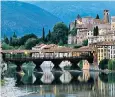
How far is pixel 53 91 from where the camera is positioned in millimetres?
48562

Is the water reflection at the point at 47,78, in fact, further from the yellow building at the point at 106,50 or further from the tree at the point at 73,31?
the tree at the point at 73,31

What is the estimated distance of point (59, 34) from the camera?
128250mm

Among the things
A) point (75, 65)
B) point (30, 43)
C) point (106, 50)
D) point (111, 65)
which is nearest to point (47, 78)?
point (111, 65)

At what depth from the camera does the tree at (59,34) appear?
126688mm

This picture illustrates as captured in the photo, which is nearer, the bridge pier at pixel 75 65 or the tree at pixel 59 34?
the bridge pier at pixel 75 65

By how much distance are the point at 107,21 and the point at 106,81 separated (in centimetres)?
7561

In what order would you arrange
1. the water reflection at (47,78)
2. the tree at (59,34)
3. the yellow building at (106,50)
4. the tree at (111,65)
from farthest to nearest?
the tree at (59,34) < the yellow building at (106,50) < the tree at (111,65) < the water reflection at (47,78)

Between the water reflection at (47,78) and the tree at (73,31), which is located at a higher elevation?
the tree at (73,31)

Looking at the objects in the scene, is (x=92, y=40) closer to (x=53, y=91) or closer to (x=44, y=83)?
(x=44, y=83)

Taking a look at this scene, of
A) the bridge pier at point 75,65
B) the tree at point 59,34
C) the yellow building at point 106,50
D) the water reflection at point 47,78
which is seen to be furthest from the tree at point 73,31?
the water reflection at point 47,78

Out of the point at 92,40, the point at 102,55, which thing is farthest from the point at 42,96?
the point at 92,40

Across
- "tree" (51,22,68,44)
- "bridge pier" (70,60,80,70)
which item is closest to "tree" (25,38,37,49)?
"tree" (51,22,68,44)

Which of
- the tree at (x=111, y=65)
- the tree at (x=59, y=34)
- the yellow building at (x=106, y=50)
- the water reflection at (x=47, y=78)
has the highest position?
the tree at (x=59, y=34)

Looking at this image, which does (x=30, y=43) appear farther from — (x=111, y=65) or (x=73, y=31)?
(x=111, y=65)
